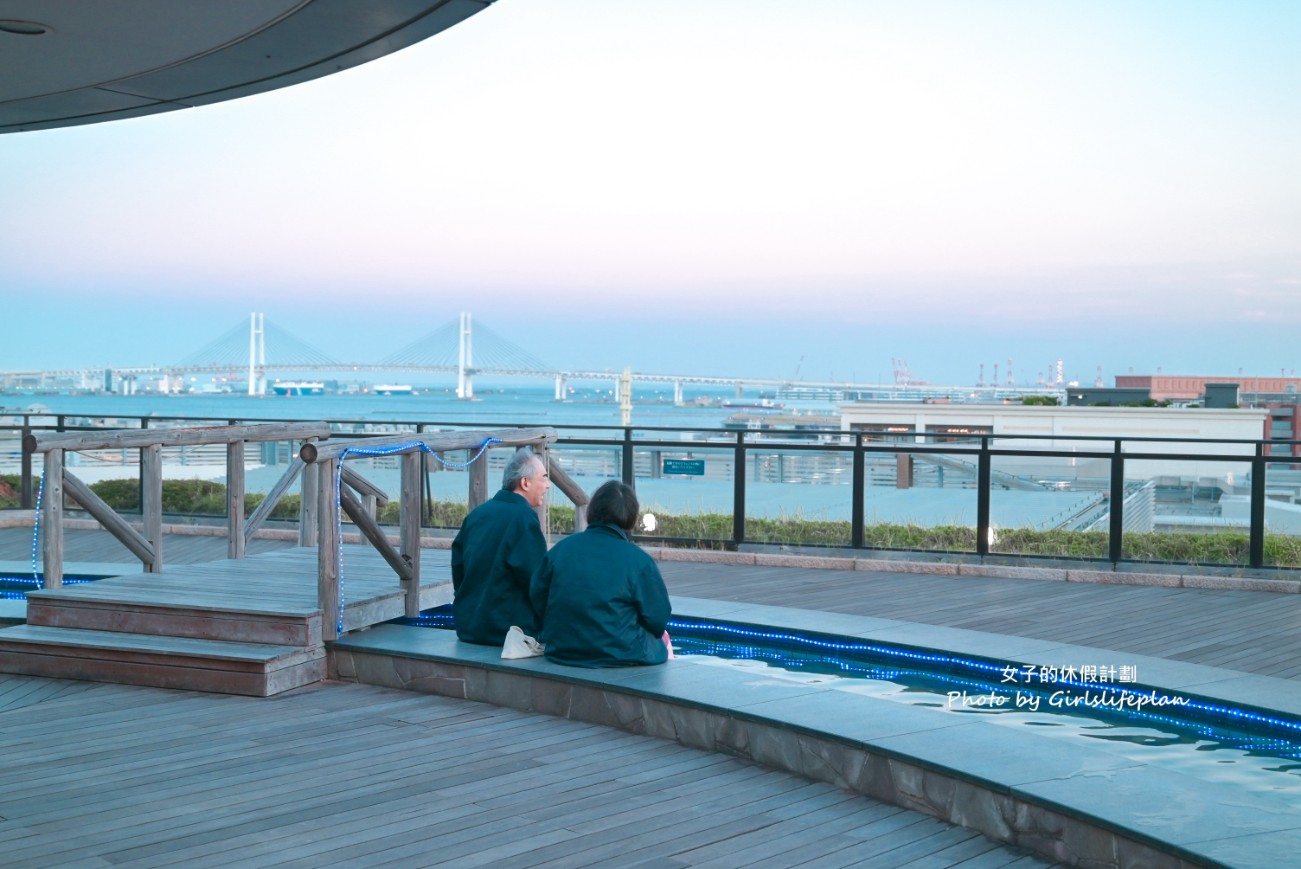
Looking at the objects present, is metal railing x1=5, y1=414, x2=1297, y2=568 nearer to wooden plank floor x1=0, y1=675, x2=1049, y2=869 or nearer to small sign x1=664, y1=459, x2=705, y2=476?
small sign x1=664, y1=459, x2=705, y2=476

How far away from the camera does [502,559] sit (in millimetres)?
6160

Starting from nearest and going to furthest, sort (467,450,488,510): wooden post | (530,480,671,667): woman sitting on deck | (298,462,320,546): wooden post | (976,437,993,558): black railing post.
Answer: (530,480,671,667): woman sitting on deck < (467,450,488,510): wooden post < (298,462,320,546): wooden post < (976,437,993,558): black railing post

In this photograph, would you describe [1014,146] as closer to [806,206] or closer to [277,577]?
[806,206]

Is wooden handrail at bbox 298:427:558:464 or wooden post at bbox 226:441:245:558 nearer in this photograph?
wooden handrail at bbox 298:427:558:464

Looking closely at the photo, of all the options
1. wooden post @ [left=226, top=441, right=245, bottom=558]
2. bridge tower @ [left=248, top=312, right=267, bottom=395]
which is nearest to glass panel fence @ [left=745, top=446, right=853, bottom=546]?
wooden post @ [left=226, top=441, right=245, bottom=558]

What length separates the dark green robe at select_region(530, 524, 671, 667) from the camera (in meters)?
5.57

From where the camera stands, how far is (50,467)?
694 cm

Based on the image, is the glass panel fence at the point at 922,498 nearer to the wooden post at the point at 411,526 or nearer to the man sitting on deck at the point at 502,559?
the wooden post at the point at 411,526

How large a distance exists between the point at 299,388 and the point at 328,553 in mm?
88601

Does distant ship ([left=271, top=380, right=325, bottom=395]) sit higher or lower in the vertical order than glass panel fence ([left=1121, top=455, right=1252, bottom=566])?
higher

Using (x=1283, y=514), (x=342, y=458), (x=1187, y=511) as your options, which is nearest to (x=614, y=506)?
(x=342, y=458)

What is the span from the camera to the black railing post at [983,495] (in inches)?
418

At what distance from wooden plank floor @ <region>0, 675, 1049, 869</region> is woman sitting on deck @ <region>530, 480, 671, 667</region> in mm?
413

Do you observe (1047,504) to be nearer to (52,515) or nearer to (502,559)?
(502,559)
